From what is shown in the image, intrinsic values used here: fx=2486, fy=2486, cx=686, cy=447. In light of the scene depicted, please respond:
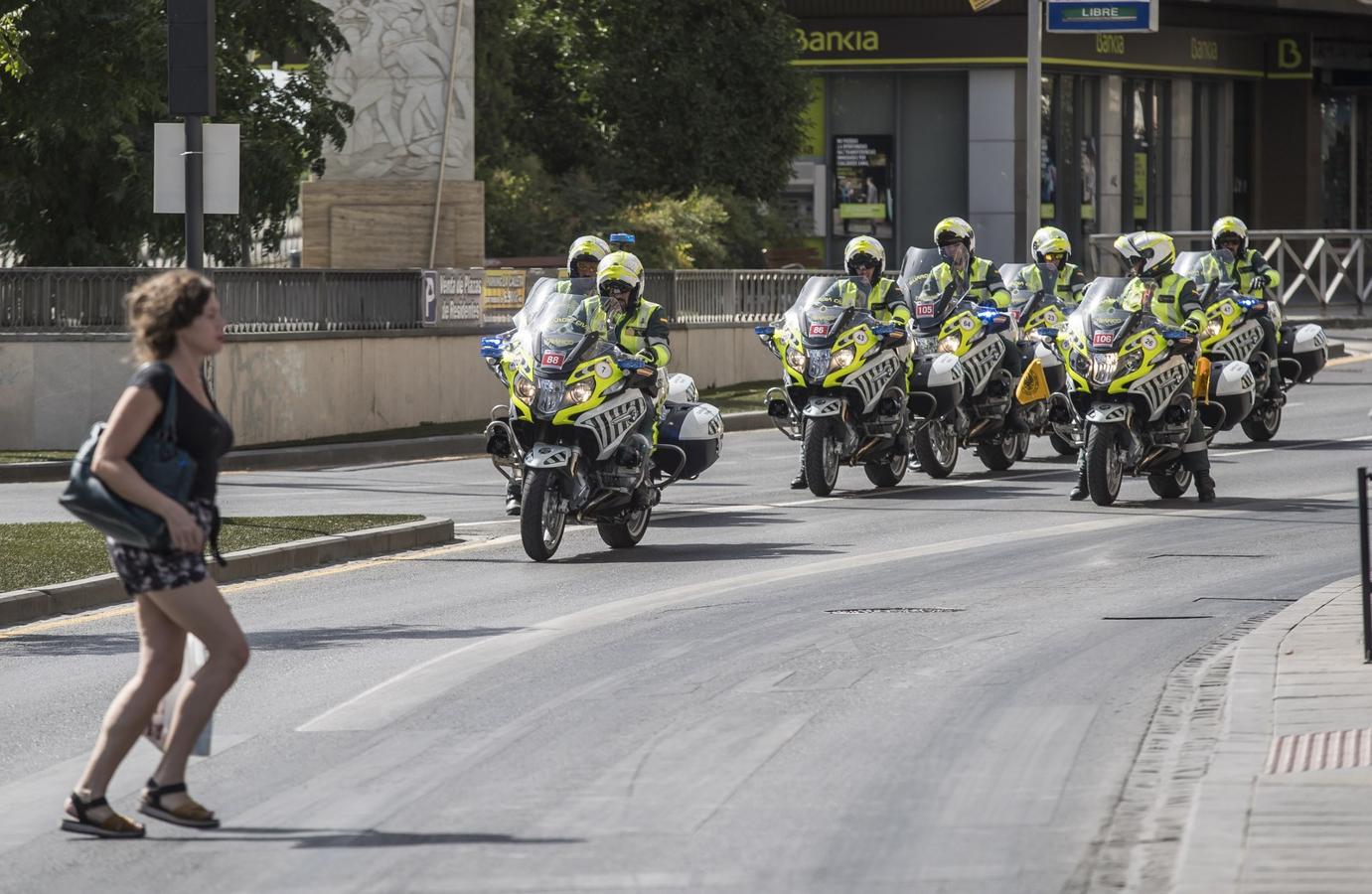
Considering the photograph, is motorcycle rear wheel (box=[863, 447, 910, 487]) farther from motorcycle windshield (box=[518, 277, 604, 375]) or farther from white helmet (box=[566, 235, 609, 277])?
motorcycle windshield (box=[518, 277, 604, 375])

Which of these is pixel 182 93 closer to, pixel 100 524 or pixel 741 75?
pixel 100 524

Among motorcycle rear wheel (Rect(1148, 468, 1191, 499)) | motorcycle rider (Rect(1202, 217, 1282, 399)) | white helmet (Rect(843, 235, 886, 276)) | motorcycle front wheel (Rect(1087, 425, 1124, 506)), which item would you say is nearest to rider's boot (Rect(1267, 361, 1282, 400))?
motorcycle rider (Rect(1202, 217, 1282, 399))

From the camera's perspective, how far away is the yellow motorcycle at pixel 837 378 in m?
18.2

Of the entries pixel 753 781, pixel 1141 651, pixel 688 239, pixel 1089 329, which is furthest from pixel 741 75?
pixel 753 781

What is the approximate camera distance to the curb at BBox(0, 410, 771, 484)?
2145 centimetres

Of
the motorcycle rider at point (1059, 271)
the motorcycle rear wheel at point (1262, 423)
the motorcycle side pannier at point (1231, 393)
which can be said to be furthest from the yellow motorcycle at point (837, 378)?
the motorcycle rear wheel at point (1262, 423)

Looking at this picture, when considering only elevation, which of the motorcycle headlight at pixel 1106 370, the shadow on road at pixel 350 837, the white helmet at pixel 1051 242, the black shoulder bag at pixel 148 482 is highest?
the white helmet at pixel 1051 242

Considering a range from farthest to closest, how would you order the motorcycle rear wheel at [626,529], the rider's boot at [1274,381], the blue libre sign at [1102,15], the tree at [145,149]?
the blue libre sign at [1102,15]
the tree at [145,149]
the rider's boot at [1274,381]
the motorcycle rear wheel at [626,529]

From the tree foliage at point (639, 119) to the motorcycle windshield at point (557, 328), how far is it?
73.6 ft

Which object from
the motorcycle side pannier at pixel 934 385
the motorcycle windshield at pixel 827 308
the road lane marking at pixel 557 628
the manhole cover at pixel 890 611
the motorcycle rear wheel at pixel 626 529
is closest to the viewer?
the road lane marking at pixel 557 628

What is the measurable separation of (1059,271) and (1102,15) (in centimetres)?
1251

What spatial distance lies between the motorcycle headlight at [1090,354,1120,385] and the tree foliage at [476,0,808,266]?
20738 mm

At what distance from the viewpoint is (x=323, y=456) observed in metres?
23.3

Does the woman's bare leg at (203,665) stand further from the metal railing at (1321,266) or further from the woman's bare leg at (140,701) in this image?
the metal railing at (1321,266)
